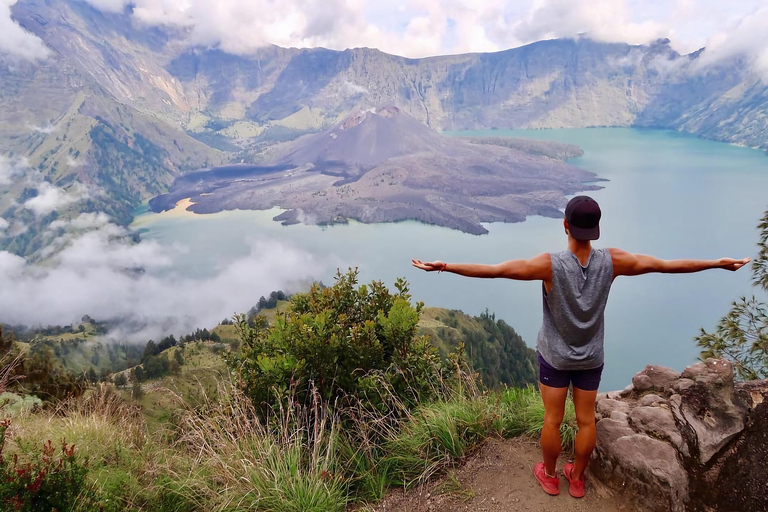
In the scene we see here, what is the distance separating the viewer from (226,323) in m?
70.6

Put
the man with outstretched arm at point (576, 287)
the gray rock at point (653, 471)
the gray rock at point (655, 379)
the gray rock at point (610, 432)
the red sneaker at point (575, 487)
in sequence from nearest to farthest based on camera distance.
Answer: the man with outstretched arm at point (576, 287), the gray rock at point (653, 471), the red sneaker at point (575, 487), the gray rock at point (610, 432), the gray rock at point (655, 379)

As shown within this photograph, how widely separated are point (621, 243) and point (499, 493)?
104757mm

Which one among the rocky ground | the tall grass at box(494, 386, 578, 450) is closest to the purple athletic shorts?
the tall grass at box(494, 386, 578, 450)

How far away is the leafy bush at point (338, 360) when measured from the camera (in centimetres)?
403

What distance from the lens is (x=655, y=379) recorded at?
151 inches

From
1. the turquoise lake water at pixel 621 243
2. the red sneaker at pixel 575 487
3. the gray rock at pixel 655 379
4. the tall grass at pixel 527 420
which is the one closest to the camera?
the red sneaker at pixel 575 487

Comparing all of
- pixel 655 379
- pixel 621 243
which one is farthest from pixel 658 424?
pixel 621 243

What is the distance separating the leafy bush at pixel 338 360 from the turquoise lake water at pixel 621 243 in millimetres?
34920

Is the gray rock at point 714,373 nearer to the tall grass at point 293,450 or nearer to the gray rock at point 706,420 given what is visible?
the gray rock at point 706,420

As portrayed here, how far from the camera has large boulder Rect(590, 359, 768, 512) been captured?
9.43ft

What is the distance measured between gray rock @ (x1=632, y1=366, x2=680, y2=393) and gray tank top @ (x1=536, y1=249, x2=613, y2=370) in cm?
136

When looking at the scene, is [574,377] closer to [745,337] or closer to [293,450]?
[293,450]

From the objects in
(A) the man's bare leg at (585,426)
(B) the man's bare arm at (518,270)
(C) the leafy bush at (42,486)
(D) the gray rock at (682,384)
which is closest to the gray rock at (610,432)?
(A) the man's bare leg at (585,426)

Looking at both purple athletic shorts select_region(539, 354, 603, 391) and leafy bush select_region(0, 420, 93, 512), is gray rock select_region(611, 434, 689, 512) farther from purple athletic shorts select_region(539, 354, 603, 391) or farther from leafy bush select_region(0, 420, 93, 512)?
leafy bush select_region(0, 420, 93, 512)
